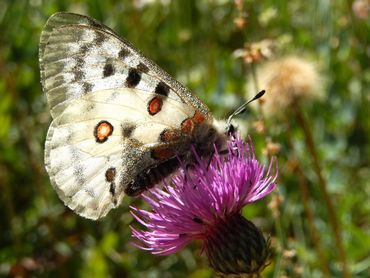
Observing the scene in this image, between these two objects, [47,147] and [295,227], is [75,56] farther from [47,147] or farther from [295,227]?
[295,227]

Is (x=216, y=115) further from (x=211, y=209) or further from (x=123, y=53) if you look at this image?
(x=211, y=209)

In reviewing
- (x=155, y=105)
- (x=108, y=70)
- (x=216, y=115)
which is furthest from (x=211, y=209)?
(x=216, y=115)

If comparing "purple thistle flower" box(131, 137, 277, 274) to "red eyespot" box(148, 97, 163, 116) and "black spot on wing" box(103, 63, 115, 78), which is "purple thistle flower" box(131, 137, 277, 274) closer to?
"red eyespot" box(148, 97, 163, 116)

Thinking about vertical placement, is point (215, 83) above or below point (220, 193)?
above

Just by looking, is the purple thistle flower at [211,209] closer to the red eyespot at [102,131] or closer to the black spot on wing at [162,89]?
the black spot on wing at [162,89]

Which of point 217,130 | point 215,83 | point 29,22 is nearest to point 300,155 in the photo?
point 215,83

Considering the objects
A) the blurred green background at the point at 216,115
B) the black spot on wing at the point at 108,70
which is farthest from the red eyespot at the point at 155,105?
the blurred green background at the point at 216,115

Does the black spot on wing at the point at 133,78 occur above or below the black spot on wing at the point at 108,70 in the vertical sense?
below

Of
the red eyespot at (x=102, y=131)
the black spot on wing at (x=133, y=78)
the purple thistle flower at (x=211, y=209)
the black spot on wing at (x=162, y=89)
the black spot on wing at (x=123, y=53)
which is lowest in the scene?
the purple thistle flower at (x=211, y=209)

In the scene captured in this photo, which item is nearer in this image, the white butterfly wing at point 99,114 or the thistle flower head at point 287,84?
the white butterfly wing at point 99,114
